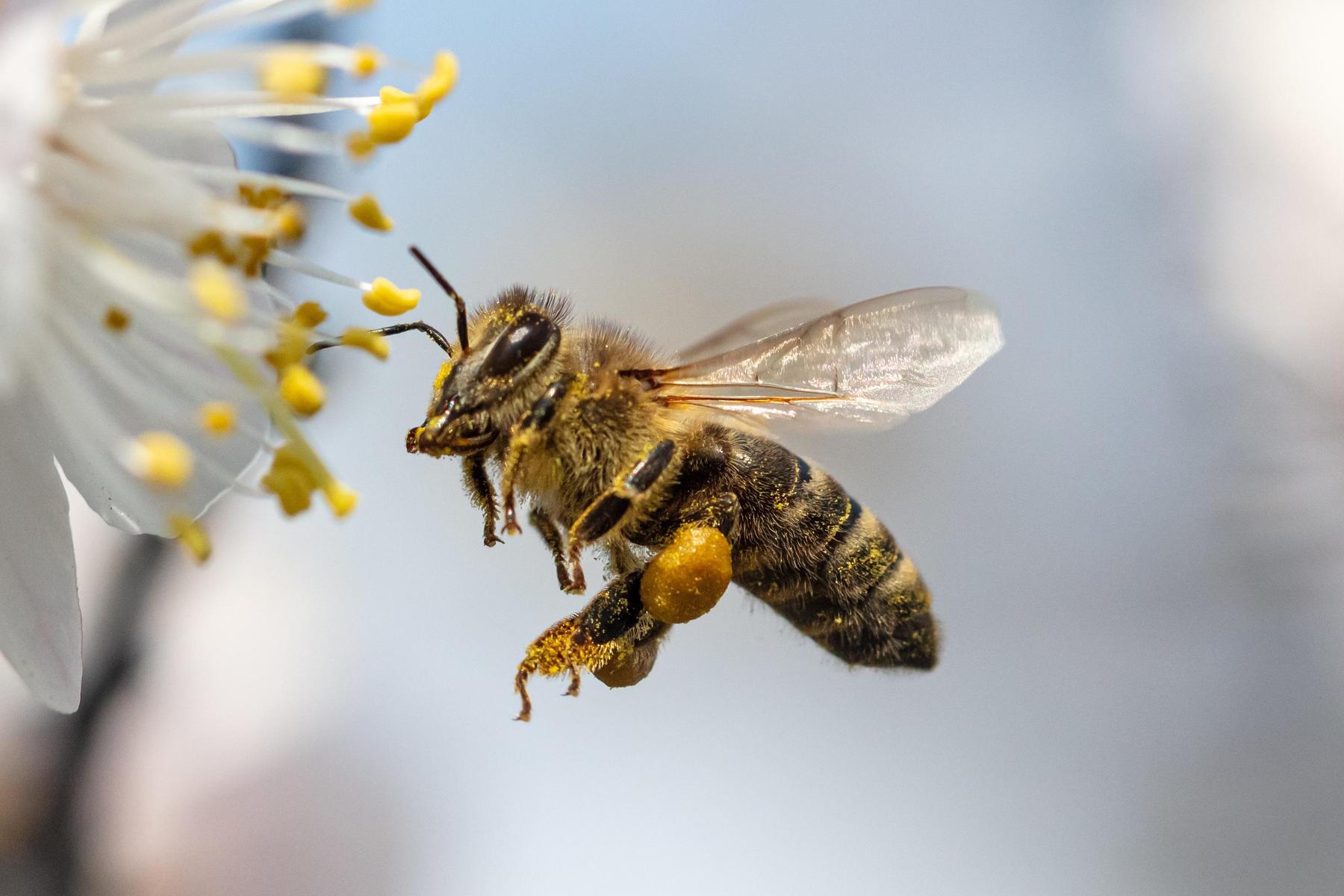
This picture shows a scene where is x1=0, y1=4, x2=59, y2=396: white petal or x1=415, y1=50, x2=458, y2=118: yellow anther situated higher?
x1=415, y1=50, x2=458, y2=118: yellow anther

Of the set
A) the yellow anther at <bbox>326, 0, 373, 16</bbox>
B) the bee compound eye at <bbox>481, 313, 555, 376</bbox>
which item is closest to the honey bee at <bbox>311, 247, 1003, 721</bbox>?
the bee compound eye at <bbox>481, 313, 555, 376</bbox>

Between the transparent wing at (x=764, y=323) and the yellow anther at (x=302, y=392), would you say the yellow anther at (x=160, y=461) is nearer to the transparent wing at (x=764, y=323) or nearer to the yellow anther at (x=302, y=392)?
the yellow anther at (x=302, y=392)

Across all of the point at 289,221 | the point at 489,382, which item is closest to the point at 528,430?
the point at 489,382

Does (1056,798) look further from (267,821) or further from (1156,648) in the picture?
(267,821)

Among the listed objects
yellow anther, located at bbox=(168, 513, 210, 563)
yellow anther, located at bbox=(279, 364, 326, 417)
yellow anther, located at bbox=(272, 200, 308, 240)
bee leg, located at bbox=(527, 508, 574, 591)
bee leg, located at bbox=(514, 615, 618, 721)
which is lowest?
yellow anther, located at bbox=(168, 513, 210, 563)

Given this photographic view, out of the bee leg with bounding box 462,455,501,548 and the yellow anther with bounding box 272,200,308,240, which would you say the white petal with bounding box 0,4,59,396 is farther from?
the bee leg with bounding box 462,455,501,548

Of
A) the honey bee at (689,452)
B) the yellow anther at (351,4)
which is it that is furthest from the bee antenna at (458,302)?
the yellow anther at (351,4)
